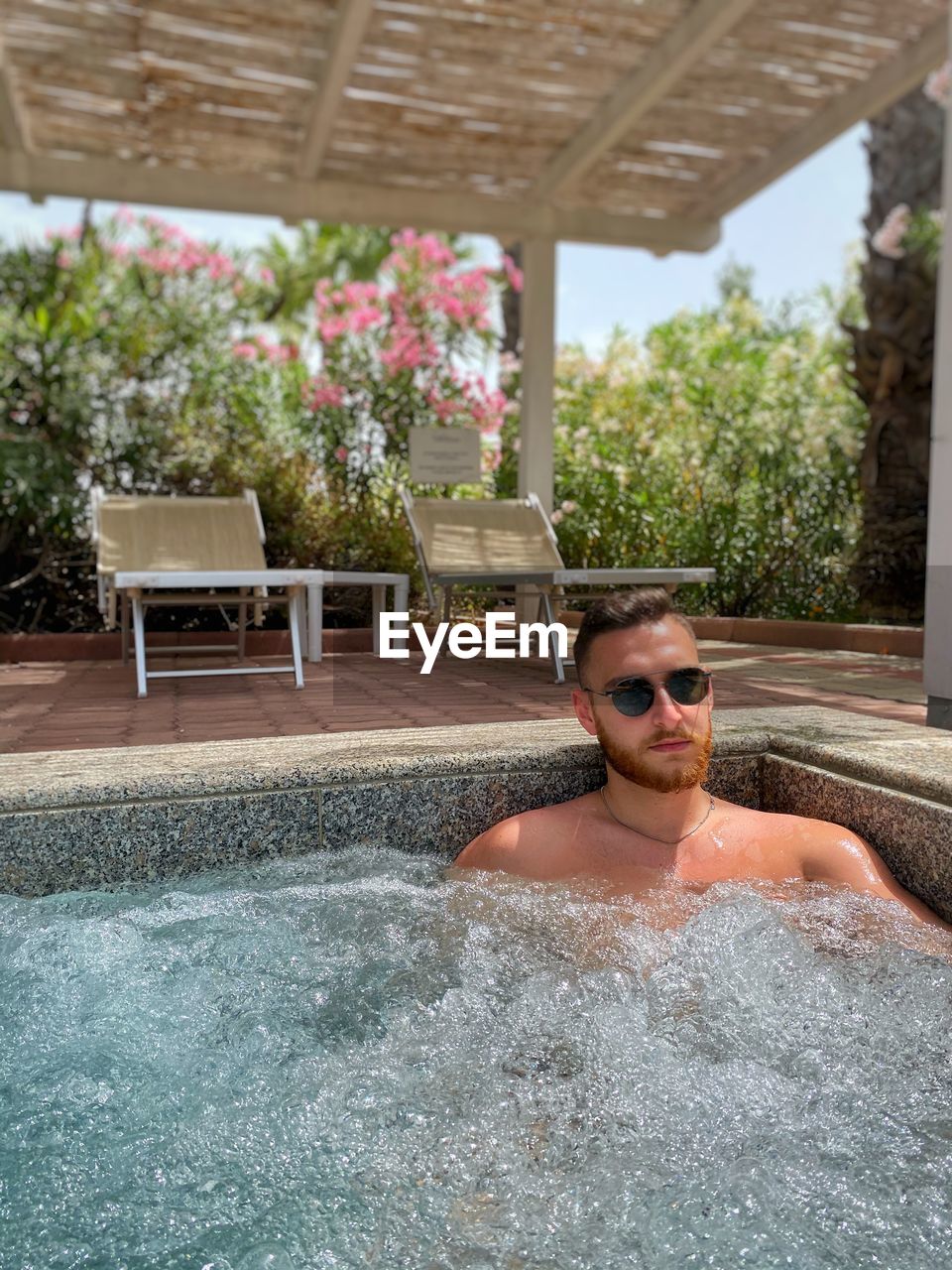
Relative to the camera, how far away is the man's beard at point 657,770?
82.7 inches

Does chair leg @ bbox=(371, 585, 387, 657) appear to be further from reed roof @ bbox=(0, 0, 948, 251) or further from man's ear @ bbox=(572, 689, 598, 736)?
man's ear @ bbox=(572, 689, 598, 736)

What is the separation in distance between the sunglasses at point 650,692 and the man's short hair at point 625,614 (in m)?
0.13

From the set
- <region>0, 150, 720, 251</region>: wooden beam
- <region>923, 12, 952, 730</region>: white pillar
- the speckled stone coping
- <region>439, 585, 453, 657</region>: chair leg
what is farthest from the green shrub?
the speckled stone coping

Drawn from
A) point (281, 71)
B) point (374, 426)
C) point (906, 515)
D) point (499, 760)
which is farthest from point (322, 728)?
point (906, 515)

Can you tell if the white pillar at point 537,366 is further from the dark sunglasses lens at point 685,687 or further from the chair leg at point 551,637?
the dark sunglasses lens at point 685,687

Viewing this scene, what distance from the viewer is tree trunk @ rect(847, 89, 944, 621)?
299 inches

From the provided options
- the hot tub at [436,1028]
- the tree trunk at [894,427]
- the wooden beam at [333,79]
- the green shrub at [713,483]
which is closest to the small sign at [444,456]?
the green shrub at [713,483]

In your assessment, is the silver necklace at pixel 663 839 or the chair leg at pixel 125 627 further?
the chair leg at pixel 125 627

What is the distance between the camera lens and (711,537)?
26.4 ft

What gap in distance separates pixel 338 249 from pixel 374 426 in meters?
11.2

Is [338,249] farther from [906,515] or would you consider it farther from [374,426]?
[906,515]

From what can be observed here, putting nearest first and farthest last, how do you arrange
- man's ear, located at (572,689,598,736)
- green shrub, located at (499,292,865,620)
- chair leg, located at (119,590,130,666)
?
man's ear, located at (572,689,598,736) < chair leg, located at (119,590,130,666) < green shrub, located at (499,292,865,620)

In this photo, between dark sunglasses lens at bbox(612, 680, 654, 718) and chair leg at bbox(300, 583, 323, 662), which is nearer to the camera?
dark sunglasses lens at bbox(612, 680, 654, 718)

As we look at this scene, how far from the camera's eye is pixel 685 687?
2.11m
